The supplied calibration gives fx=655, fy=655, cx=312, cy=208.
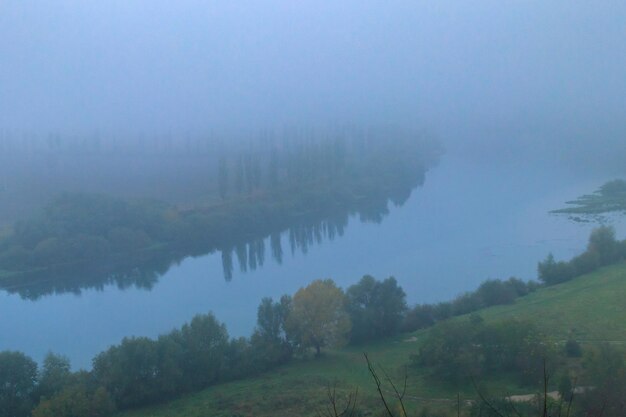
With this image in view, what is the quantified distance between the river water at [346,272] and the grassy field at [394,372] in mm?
1114

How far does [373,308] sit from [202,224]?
387cm

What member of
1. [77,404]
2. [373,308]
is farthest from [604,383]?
[77,404]

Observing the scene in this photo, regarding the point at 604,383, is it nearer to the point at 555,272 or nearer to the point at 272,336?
the point at 272,336

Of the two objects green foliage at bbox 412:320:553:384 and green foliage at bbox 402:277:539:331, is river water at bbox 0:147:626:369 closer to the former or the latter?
green foliage at bbox 402:277:539:331

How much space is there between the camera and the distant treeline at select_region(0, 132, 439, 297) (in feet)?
24.8

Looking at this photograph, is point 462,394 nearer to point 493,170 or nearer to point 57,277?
point 57,277

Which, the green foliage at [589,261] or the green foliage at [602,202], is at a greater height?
the green foliage at [602,202]

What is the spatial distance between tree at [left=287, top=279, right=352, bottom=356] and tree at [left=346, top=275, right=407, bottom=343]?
0.20 metres

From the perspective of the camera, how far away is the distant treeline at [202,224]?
7566mm

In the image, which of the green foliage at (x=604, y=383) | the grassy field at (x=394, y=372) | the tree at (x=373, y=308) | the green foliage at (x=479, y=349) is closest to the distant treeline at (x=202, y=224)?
the tree at (x=373, y=308)

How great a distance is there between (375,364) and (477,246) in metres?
3.94

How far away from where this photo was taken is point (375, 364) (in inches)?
174

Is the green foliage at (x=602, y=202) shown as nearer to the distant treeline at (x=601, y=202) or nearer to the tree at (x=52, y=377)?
the distant treeline at (x=601, y=202)

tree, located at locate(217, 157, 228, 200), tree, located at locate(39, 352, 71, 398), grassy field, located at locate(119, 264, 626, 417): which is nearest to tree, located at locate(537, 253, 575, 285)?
grassy field, located at locate(119, 264, 626, 417)
